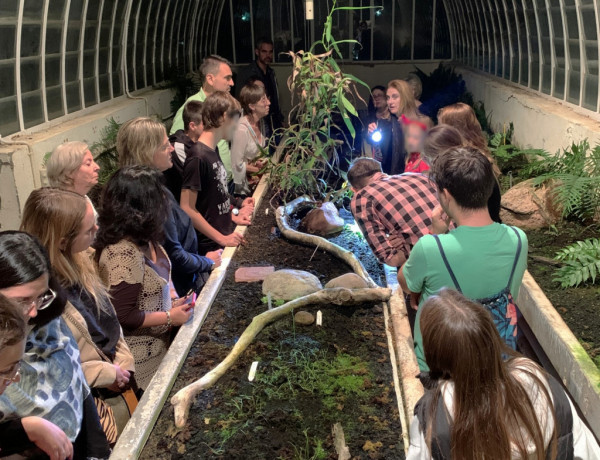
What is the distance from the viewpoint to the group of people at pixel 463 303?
6.21ft

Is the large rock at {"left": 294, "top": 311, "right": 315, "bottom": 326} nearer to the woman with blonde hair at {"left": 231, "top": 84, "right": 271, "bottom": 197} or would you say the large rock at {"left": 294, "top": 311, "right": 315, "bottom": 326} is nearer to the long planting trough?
the long planting trough

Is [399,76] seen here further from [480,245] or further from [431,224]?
[480,245]

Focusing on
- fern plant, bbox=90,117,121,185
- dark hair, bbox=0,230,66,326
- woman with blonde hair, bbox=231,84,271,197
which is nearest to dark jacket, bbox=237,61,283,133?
fern plant, bbox=90,117,121,185

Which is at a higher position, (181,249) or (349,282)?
(181,249)

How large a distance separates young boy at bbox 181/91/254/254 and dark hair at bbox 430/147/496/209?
97.5 inches

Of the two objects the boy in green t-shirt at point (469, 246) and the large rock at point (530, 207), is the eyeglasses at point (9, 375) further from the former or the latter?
the large rock at point (530, 207)

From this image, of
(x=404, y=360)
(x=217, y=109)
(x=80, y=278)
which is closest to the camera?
(x=80, y=278)

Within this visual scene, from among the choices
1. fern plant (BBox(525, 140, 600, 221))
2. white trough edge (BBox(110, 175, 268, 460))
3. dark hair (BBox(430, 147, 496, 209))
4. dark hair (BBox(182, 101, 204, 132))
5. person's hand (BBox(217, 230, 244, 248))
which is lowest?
white trough edge (BBox(110, 175, 268, 460))

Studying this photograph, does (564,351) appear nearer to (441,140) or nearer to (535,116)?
(441,140)

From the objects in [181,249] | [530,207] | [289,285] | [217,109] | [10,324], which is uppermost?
[217,109]

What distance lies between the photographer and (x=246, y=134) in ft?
21.6

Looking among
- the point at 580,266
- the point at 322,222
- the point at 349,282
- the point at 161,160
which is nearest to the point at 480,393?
the point at 349,282

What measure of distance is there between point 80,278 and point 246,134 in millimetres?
3891

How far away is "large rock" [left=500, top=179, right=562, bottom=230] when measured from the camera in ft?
21.0
